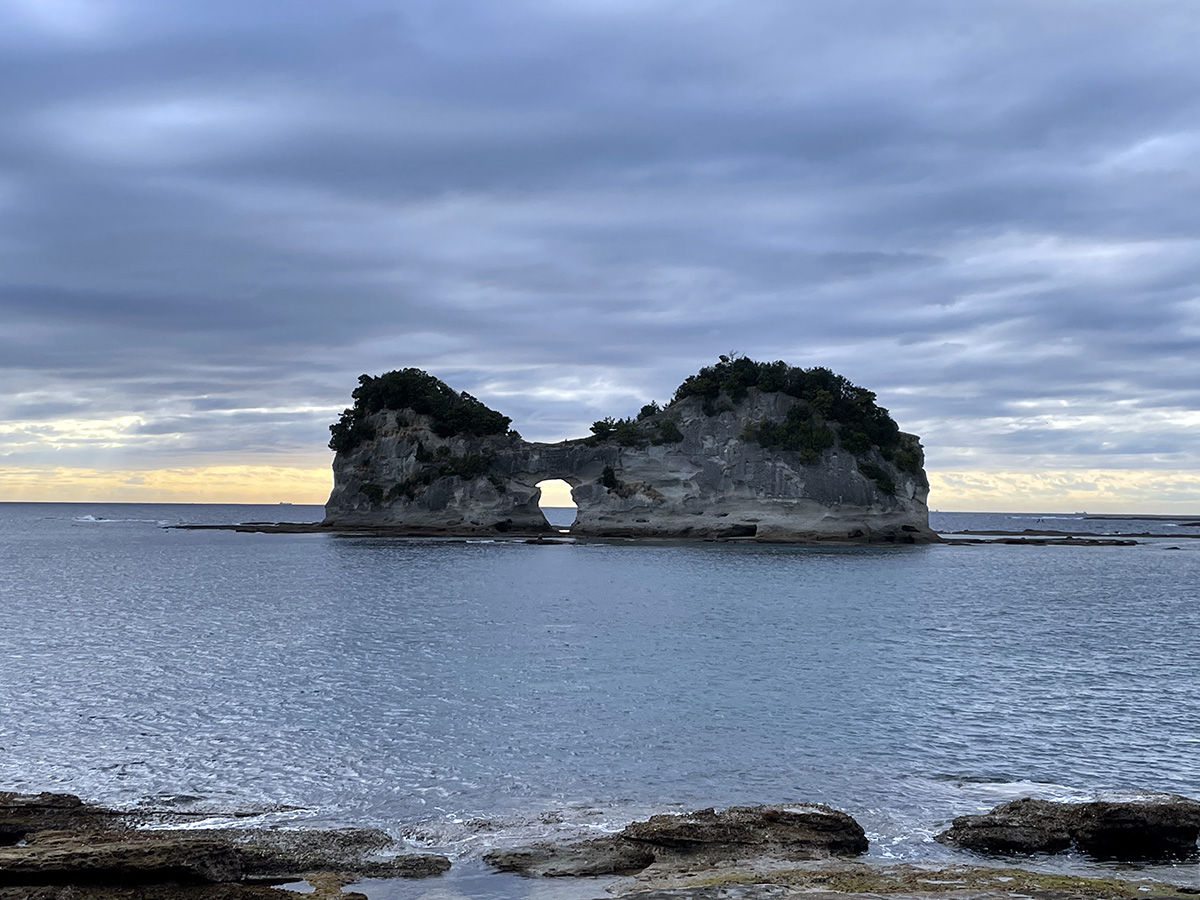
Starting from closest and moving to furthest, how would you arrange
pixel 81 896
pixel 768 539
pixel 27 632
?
pixel 81 896
pixel 27 632
pixel 768 539

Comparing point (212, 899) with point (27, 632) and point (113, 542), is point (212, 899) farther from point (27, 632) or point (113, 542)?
point (113, 542)

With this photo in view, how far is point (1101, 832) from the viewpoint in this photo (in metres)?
13.4

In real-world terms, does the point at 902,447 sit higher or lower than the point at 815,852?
higher

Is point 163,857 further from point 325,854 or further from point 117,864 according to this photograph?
point 325,854

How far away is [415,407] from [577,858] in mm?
97010

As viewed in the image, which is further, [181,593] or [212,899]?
[181,593]

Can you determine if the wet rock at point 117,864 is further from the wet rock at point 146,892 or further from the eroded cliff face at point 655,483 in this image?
the eroded cliff face at point 655,483

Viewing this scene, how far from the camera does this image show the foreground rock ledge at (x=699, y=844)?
12.7m

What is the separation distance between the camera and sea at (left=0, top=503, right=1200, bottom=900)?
15711 mm

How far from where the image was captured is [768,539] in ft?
314

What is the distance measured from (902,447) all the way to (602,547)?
33.2 m

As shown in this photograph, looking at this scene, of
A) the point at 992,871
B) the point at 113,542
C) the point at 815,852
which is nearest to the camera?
the point at 992,871

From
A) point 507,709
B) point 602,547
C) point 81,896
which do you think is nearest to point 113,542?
point 602,547

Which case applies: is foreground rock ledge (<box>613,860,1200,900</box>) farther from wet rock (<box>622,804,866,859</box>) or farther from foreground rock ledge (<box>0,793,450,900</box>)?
foreground rock ledge (<box>0,793,450,900</box>)
